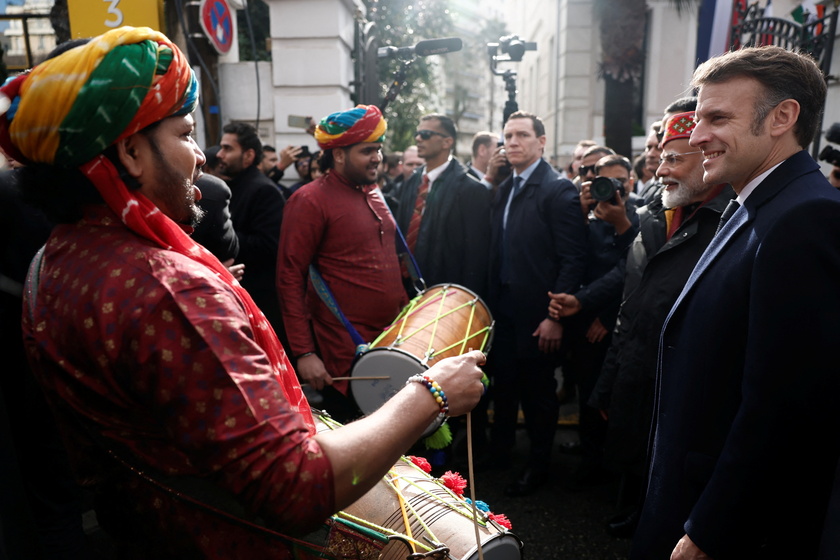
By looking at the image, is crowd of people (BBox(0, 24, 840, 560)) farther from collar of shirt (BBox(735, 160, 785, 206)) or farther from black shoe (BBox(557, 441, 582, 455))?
black shoe (BBox(557, 441, 582, 455))

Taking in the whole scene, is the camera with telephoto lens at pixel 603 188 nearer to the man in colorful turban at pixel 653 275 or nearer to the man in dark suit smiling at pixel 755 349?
the man in colorful turban at pixel 653 275

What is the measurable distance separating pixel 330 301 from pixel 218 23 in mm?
4730

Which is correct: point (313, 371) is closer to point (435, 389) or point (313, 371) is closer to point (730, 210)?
point (435, 389)

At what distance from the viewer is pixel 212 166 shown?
409 cm

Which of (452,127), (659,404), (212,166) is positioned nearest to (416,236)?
(452,127)

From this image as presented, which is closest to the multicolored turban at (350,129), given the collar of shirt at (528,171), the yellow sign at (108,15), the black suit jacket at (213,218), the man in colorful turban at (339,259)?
the man in colorful turban at (339,259)

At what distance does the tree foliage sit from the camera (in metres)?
13.6

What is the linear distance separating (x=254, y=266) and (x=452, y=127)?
79.0 inches

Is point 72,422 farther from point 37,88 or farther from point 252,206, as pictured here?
point 252,206

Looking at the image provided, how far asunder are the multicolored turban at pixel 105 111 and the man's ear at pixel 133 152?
0.03m

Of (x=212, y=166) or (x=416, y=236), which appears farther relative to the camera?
(x=416, y=236)

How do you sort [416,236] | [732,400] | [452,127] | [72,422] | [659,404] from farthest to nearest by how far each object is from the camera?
1. [452,127]
2. [416,236]
3. [659,404]
4. [732,400]
5. [72,422]

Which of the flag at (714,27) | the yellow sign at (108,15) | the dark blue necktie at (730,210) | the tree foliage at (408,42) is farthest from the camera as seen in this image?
the tree foliage at (408,42)

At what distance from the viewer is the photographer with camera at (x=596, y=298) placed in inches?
136
